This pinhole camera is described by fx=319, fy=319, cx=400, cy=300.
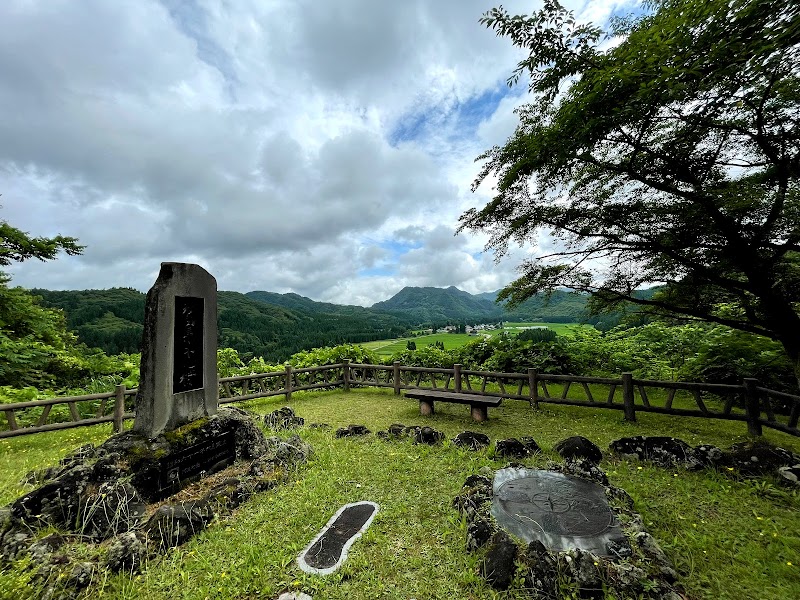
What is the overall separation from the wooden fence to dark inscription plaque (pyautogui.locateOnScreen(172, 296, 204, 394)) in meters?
3.65

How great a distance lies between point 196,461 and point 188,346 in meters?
1.77

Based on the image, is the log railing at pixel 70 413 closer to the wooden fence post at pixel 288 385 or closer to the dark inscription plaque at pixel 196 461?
the dark inscription plaque at pixel 196 461

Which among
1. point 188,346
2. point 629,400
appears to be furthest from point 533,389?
point 188,346

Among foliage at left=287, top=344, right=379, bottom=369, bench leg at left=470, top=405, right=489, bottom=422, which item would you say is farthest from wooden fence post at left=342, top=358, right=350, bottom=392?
bench leg at left=470, top=405, right=489, bottom=422

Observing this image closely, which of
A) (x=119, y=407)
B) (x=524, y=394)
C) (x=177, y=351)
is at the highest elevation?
(x=177, y=351)

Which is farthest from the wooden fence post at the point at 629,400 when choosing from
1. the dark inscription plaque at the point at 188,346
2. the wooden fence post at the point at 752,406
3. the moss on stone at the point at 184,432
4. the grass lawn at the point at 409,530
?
the dark inscription plaque at the point at 188,346

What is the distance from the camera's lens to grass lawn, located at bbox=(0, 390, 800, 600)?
279 centimetres

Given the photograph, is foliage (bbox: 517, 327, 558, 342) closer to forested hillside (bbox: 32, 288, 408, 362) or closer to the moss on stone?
the moss on stone

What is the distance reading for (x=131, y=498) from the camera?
3.80 meters

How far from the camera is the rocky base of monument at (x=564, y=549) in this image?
262cm

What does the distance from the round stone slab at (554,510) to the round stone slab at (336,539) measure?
155 centimetres

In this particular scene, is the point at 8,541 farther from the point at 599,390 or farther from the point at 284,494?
the point at 599,390

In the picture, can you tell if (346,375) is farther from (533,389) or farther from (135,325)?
(135,325)

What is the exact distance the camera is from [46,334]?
33.8 ft
